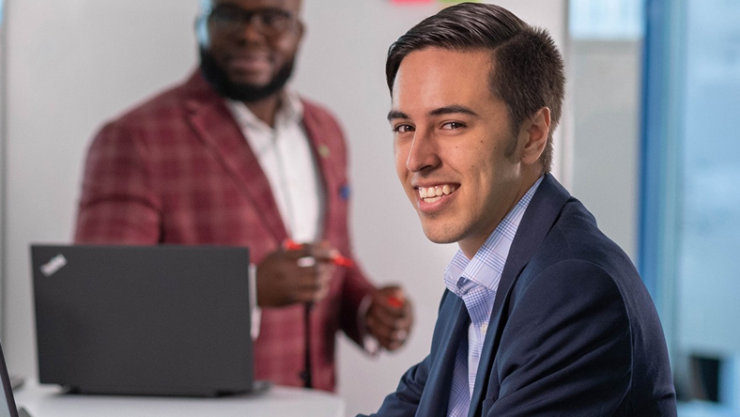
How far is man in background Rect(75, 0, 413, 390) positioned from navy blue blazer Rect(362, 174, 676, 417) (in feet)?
6.33

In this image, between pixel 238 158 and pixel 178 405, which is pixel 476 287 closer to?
pixel 178 405

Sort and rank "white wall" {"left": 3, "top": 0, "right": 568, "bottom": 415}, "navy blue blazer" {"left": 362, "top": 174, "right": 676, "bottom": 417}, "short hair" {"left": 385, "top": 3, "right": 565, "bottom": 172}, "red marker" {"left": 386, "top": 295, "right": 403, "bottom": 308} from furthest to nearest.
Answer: "white wall" {"left": 3, "top": 0, "right": 568, "bottom": 415}
"red marker" {"left": 386, "top": 295, "right": 403, "bottom": 308}
"short hair" {"left": 385, "top": 3, "right": 565, "bottom": 172}
"navy blue blazer" {"left": 362, "top": 174, "right": 676, "bottom": 417}

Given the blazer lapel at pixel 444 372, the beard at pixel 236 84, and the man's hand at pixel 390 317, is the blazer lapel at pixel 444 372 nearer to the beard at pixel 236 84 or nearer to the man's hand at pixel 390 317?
the man's hand at pixel 390 317

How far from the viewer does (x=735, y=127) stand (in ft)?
13.7

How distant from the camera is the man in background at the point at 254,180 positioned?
3.36 m

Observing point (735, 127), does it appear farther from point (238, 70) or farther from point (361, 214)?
point (238, 70)

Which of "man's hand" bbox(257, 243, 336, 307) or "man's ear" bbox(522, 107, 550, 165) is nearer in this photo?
"man's ear" bbox(522, 107, 550, 165)

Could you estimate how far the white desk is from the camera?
208 cm

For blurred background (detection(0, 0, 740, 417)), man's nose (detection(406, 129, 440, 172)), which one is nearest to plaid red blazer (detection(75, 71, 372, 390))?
blurred background (detection(0, 0, 740, 417))

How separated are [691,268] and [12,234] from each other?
2.92 metres

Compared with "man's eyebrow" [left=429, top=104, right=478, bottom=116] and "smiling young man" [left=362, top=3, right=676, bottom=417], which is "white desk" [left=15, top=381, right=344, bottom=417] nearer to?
"smiling young man" [left=362, top=3, right=676, bottom=417]

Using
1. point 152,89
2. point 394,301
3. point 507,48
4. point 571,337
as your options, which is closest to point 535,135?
point 507,48

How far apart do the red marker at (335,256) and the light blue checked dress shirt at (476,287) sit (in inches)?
65.1

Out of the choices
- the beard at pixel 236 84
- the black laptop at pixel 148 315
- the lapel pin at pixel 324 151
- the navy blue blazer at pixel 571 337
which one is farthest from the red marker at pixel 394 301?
the navy blue blazer at pixel 571 337
